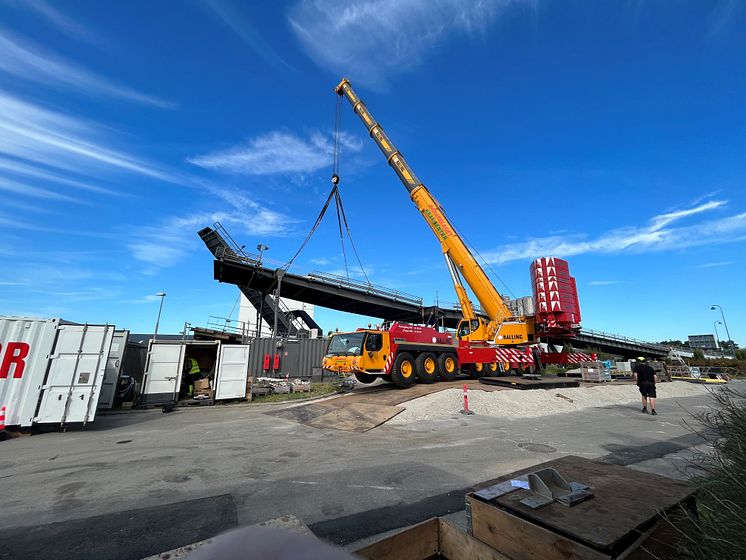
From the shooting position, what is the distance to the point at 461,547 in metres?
1.92

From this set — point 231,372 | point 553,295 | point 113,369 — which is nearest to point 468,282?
point 553,295

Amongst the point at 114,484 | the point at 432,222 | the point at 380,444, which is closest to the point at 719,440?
the point at 380,444

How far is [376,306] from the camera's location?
33812mm

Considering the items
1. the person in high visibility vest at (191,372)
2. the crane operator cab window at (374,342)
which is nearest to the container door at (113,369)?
the person in high visibility vest at (191,372)

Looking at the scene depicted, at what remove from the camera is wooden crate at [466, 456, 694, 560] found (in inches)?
67.4

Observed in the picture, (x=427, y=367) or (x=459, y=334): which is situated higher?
(x=459, y=334)

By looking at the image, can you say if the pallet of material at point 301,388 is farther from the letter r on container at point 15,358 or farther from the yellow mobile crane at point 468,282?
the letter r on container at point 15,358

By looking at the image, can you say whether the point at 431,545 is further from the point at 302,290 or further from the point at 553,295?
the point at 302,290

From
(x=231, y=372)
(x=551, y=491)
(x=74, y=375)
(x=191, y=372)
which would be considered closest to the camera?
(x=551, y=491)

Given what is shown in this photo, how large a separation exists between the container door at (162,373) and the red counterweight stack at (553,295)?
48.7 feet

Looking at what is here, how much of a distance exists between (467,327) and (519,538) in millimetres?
16936

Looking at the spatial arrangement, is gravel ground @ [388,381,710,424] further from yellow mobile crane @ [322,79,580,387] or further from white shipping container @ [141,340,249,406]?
white shipping container @ [141,340,249,406]

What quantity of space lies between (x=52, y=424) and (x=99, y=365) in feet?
5.94

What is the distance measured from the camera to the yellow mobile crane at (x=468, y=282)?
16062 millimetres
